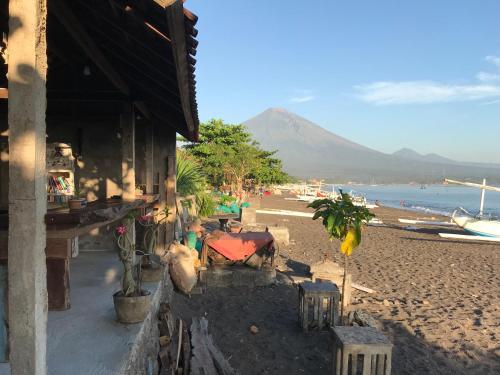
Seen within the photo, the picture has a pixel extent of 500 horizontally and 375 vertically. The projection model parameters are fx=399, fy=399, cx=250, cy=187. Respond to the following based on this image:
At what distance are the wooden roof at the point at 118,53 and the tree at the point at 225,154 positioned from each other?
2210 centimetres

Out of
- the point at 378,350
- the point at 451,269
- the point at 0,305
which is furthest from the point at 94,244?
the point at 451,269

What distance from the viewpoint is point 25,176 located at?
221cm

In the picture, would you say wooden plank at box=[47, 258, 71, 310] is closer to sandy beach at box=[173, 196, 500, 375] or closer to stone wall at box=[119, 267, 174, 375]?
stone wall at box=[119, 267, 174, 375]

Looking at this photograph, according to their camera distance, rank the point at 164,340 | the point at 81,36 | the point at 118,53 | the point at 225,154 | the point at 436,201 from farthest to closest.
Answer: the point at 436,201, the point at 225,154, the point at 164,340, the point at 118,53, the point at 81,36

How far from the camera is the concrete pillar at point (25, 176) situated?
2193mm

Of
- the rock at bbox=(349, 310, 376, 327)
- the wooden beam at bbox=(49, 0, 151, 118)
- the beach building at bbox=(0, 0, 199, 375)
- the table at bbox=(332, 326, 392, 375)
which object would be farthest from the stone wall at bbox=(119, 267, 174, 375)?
the rock at bbox=(349, 310, 376, 327)

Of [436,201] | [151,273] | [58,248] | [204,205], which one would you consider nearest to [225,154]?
[204,205]

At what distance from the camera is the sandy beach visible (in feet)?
19.0

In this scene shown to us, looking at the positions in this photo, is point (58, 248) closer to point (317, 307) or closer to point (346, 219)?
point (346, 219)

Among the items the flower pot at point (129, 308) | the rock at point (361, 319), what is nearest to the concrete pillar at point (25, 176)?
the flower pot at point (129, 308)

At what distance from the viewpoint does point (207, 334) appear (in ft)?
20.0

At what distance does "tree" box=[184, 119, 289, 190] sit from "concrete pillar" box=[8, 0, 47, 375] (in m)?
26.0

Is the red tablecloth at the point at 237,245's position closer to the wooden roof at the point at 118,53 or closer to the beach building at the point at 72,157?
the beach building at the point at 72,157

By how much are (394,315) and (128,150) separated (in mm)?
5753
